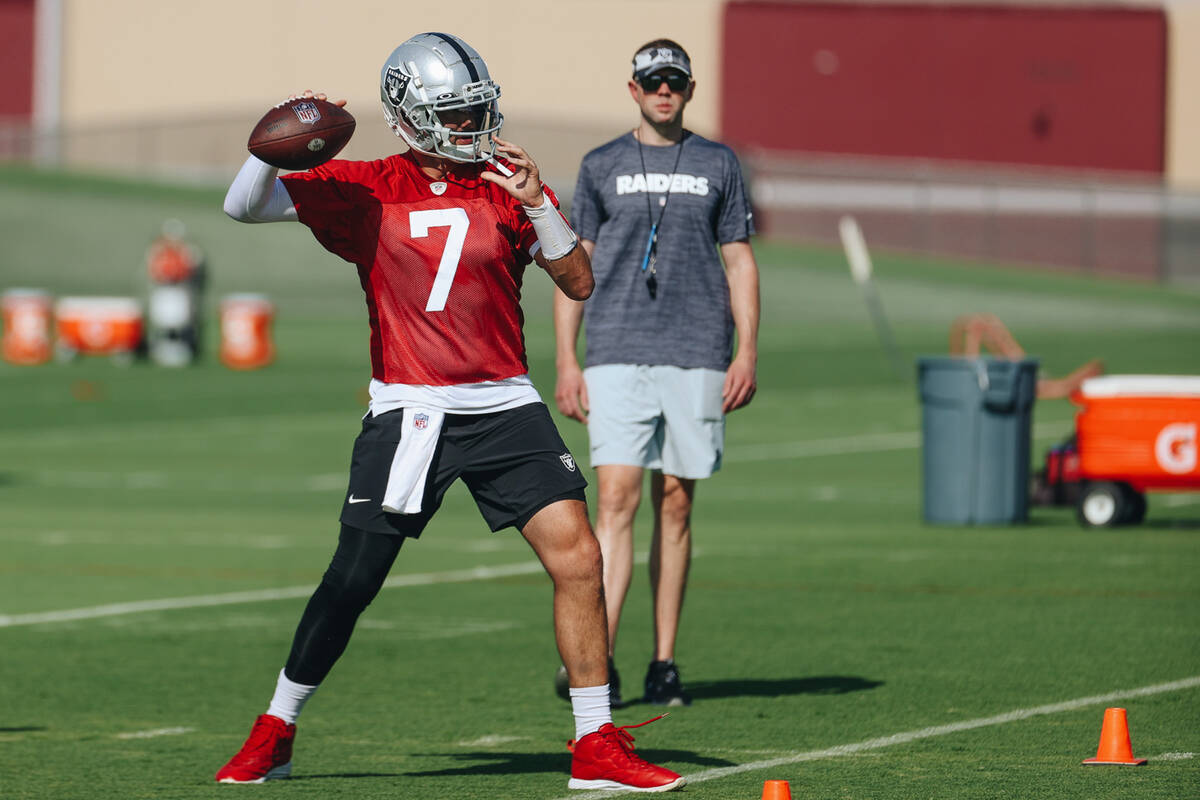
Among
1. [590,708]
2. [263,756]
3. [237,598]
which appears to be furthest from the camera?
[237,598]

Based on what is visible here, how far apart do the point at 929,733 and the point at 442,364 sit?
7.27 ft

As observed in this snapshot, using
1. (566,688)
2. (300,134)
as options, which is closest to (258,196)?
(300,134)

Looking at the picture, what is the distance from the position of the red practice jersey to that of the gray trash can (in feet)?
28.5

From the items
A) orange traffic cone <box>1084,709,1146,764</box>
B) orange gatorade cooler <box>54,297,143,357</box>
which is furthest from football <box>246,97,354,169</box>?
orange gatorade cooler <box>54,297,143,357</box>

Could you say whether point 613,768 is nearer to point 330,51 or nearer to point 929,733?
point 929,733

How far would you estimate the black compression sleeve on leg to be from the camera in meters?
6.80

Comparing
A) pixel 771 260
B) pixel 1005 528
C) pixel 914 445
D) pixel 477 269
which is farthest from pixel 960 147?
pixel 477 269

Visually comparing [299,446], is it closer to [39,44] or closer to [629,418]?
[629,418]

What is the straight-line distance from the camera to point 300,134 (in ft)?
21.6

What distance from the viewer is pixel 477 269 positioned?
674 centimetres

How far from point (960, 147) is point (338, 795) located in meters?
44.7

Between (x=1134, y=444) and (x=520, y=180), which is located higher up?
(x=520, y=180)

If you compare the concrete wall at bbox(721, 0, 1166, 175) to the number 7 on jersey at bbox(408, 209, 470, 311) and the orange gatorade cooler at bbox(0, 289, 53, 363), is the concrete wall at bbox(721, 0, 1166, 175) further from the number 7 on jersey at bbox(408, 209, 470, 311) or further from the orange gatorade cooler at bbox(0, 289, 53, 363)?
the number 7 on jersey at bbox(408, 209, 470, 311)

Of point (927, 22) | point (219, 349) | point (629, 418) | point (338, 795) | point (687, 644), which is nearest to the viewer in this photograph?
point (338, 795)
